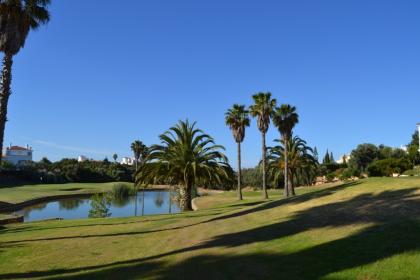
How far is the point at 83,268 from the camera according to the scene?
1182cm

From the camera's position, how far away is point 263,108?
160 ft

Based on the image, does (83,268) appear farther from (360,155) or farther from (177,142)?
(360,155)

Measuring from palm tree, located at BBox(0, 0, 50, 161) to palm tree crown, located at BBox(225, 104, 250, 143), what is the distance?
35008 millimetres

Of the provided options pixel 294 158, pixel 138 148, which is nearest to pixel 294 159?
pixel 294 158

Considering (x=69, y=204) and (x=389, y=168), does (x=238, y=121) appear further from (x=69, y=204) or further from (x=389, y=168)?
(x=69, y=204)

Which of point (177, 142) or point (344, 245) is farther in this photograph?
point (177, 142)

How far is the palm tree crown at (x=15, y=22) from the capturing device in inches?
739

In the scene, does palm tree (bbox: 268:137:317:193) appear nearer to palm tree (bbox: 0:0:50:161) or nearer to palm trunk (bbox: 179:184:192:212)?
palm trunk (bbox: 179:184:192:212)

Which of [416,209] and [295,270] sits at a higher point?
[416,209]

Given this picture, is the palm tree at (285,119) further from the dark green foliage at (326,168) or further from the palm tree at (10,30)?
the dark green foliage at (326,168)

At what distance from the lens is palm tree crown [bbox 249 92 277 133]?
159 feet

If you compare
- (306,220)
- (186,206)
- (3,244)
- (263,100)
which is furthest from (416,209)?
(263,100)

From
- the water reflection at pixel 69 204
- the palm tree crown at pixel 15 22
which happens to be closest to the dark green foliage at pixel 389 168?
the water reflection at pixel 69 204

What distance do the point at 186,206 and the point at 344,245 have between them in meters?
23.7
